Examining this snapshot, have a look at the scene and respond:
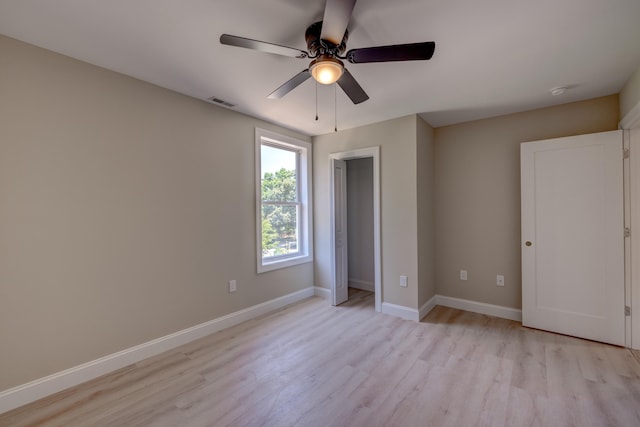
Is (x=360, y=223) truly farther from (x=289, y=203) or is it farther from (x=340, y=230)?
(x=289, y=203)

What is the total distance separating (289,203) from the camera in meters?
3.95

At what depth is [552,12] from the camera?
1588 millimetres

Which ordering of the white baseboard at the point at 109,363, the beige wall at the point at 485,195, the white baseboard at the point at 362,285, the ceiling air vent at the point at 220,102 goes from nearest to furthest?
the white baseboard at the point at 109,363 → the ceiling air vent at the point at 220,102 → the beige wall at the point at 485,195 → the white baseboard at the point at 362,285

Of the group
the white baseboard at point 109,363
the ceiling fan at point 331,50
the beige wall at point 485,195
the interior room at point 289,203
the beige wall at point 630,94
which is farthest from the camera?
the beige wall at point 485,195

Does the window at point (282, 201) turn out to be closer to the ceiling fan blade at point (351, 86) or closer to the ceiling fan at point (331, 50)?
the ceiling fan blade at point (351, 86)

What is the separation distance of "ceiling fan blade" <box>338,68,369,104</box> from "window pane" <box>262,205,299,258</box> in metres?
1.99

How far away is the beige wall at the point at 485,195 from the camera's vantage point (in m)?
3.07

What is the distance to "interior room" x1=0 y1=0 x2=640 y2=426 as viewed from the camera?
1.74m

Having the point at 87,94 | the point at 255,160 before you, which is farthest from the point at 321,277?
the point at 87,94

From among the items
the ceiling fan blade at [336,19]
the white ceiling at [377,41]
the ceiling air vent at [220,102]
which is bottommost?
the ceiling fan blade at [336,19]

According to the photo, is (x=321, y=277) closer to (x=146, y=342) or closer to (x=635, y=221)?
(x=146, y=342)

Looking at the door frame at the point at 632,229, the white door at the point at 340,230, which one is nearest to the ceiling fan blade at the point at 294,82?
the white door at the point at 340,230

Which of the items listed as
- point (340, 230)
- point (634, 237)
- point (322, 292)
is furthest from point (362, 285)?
point (634, 237)

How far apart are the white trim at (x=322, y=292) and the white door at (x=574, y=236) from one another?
7.75 feet
